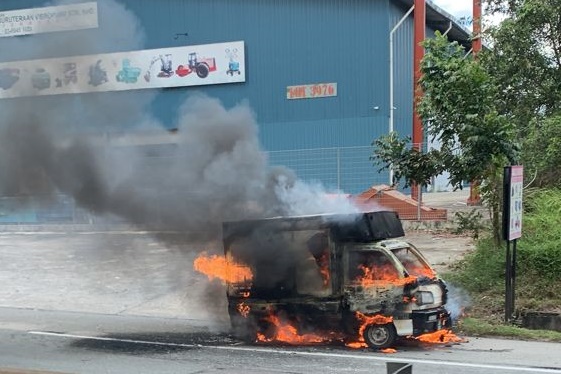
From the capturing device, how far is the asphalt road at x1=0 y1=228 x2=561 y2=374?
6.43 metres

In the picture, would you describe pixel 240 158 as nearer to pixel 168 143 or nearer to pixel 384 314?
pixel 168 143

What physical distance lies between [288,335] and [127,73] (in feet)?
18.1

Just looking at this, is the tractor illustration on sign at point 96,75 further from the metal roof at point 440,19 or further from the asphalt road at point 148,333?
the metal roof at point 440,19

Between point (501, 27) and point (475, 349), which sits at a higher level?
point (501, 27)

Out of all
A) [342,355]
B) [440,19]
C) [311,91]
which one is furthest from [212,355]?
[440,19]

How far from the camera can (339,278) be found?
6.91 metres

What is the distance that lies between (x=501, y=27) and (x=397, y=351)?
7.32 metres

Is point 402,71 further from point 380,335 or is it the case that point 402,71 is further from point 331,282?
point 380,335

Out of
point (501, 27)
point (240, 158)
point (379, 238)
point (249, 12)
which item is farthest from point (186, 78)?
point (379, 238)

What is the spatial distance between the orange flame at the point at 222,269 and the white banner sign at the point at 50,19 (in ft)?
12.3

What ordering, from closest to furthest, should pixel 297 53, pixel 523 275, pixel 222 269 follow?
pixel 222 269, pixel 523 275, pixel 297 53

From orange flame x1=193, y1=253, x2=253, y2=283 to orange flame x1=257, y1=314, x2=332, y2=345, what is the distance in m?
0.57

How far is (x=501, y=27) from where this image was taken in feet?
38.1

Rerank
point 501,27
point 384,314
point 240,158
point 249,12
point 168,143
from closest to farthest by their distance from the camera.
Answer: point 384,314, point 240,158, point 168,143, point 501,27, point 249,12
